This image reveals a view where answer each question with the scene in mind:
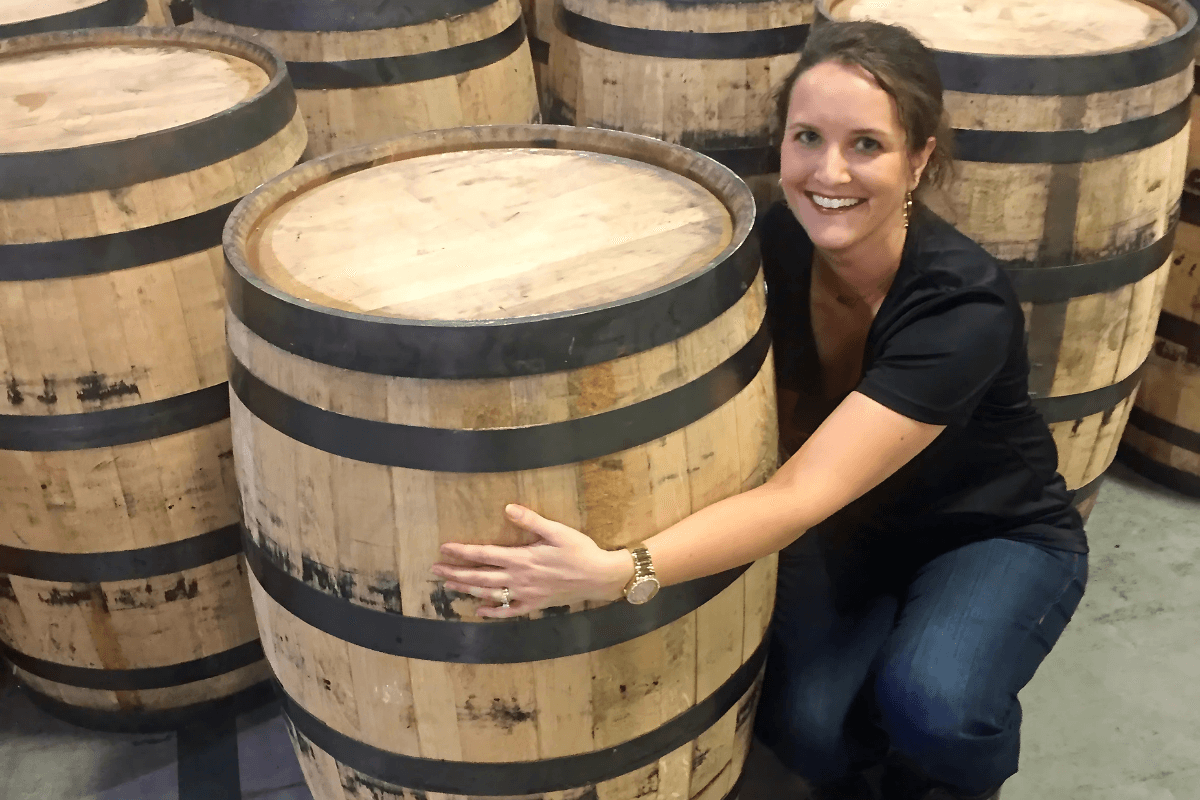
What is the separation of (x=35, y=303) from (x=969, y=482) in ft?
5.86

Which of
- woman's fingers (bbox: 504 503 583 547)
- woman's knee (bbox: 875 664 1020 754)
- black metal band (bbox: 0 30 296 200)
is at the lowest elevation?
woman's knee (bbox: 875 664 1020 754)

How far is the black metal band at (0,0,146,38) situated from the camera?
2.76m

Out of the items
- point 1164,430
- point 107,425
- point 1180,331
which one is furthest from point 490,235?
point 1164,430

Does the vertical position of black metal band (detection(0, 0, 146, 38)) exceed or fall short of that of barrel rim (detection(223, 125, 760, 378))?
it exceeds it

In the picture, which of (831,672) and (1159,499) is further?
(1159,499)

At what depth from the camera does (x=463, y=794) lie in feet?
5.71

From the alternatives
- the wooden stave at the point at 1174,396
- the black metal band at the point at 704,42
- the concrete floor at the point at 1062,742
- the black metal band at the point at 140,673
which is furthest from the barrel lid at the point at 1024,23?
the black metal band at the point at 140,673

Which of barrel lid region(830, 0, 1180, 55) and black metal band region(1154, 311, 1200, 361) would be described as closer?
barrel lid region(830, 0, 1180, 55)

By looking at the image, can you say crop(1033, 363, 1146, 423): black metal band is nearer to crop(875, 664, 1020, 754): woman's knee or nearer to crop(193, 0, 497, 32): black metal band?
crop(875, 664, 1020, 754): woman's knee

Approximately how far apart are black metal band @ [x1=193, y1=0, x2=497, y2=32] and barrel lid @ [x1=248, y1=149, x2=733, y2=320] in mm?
637

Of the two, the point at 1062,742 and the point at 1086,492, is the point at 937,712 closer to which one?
the point at 1062,742

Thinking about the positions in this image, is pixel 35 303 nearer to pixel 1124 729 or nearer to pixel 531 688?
pixel 531 688

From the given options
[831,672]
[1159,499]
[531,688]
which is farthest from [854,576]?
[1159,499]

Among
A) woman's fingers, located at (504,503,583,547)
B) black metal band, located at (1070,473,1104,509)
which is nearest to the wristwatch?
woman's fingers, located at (504,503,583,547)
